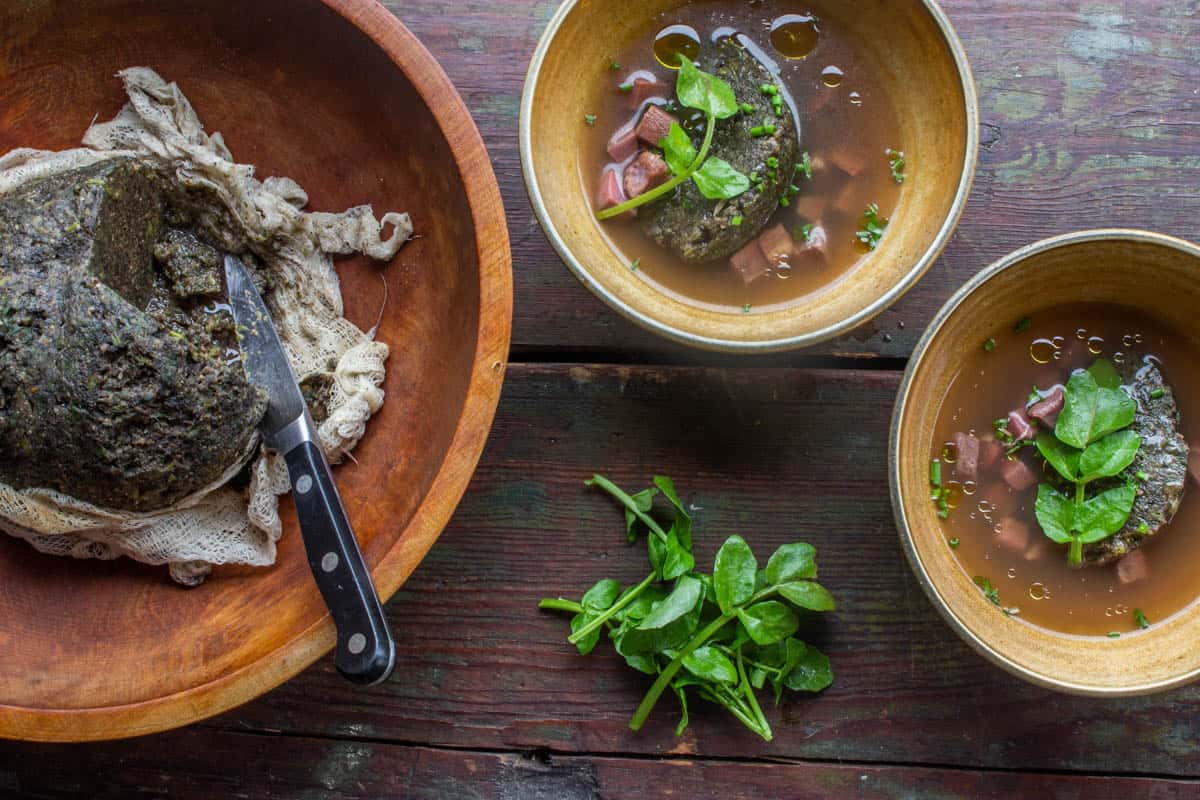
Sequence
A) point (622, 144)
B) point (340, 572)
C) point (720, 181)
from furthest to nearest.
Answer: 1. point (622, 144)
2. point (720, 181)
3. point (340, 572)

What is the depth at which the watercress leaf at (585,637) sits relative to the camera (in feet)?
4.63

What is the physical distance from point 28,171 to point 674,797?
1316 millimetres

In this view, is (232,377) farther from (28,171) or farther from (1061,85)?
(1061,85)

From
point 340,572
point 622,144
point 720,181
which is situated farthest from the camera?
point 622,144

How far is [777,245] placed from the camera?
1407 mm

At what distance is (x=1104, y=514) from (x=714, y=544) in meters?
0.56

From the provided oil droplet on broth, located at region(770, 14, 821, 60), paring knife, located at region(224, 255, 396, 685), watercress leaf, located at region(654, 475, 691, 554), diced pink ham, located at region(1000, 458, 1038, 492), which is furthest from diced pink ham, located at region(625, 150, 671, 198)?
diced pink ham, located at region(1000, 458, 1038, 492)

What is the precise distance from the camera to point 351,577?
1.17 metres

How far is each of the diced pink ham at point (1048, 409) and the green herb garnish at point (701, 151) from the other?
0.54 metres

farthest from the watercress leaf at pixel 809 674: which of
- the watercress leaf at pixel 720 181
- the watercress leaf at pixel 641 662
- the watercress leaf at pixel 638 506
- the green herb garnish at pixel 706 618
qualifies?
the watercress leaf at pixel 720 181

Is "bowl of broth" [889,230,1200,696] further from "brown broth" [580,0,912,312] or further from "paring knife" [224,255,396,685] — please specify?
"paring knife" [224,255,396,685]

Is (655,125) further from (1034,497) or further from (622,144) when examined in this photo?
(1034,497)

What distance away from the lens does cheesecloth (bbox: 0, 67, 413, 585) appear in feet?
4.16

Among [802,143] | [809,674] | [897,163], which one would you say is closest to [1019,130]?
[897,163]
